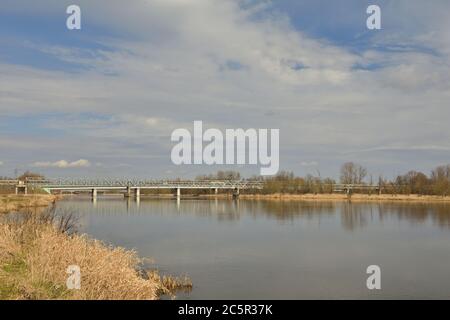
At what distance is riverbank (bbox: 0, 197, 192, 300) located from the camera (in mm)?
12359

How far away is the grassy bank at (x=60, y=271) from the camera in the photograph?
→ 12359 mm

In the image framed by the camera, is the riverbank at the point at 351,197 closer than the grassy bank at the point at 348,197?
Yes

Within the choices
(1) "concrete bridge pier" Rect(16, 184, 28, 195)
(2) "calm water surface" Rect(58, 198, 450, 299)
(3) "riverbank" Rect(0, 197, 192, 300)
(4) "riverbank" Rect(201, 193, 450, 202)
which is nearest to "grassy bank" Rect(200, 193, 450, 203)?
(4) "riverbank" Rect(201, 193, 450, 202)

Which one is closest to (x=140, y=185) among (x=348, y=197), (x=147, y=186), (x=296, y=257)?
(x=147, y=186)

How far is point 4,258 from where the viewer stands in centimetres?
1579

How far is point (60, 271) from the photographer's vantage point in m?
13.9

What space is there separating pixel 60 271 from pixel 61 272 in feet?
0.32

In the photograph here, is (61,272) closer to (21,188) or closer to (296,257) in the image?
(296,257)

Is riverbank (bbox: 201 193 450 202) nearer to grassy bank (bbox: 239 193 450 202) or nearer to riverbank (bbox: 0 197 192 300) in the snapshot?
grassy bank (bbox: 239 193 450 202)

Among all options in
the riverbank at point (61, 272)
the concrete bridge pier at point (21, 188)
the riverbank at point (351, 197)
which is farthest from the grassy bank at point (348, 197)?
the riverbank at point (61, 272)

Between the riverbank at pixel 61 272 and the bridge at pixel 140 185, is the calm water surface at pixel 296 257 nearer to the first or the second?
the riverbank at pixel 61 272
